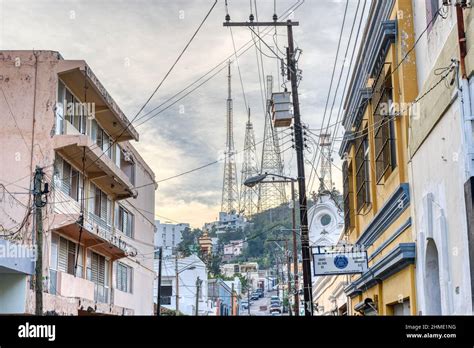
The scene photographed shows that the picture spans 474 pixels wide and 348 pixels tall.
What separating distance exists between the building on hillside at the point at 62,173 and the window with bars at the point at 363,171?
27.1ft

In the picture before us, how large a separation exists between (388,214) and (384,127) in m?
1.66

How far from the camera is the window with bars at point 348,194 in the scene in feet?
66.9

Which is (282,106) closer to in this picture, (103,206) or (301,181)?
(301,181)

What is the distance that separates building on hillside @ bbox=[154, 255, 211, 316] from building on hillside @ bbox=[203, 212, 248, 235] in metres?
3.07

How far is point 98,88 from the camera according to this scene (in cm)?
2336

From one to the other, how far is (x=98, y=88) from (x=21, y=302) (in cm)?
768

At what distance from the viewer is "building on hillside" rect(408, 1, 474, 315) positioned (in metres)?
8.09

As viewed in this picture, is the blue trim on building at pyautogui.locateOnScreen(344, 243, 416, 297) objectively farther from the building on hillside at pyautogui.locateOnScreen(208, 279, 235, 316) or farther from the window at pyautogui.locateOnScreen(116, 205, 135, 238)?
the building on hillside at pyautogui.locateOnScreen(208, 279, 235, 316)

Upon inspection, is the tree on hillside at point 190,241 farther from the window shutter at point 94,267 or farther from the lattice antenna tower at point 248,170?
the window shutter at point 94,267

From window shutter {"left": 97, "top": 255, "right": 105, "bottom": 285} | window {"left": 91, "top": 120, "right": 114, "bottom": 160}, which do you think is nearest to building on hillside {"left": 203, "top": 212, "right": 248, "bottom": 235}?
window shutter {"left": 97, "top": 255, "right": 105, "bottom": 285}

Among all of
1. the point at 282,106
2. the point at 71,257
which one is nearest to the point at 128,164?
the point at 71,257
